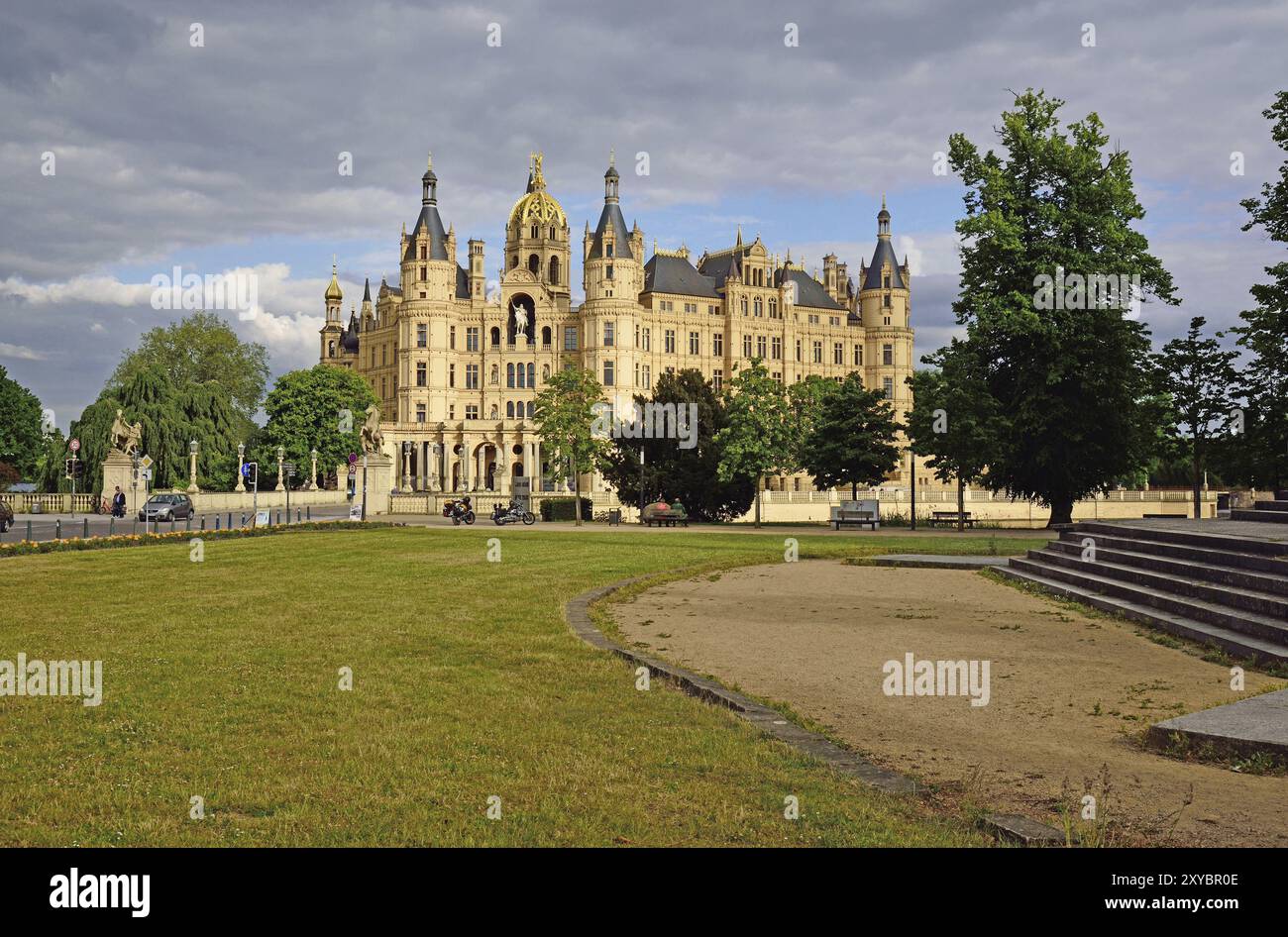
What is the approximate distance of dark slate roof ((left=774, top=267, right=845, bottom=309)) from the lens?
122688mm

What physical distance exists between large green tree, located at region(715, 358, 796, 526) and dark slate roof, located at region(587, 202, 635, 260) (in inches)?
2264

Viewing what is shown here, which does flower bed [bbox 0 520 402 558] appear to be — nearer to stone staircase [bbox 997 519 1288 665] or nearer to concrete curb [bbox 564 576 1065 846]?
concrete curb [bbox 564 576 1065 846]

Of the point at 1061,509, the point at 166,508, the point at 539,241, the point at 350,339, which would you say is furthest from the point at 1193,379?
the point at 350,339

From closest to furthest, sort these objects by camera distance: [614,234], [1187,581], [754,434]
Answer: [1187,581]
[754,434]
[614,234]

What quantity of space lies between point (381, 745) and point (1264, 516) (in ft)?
67.1

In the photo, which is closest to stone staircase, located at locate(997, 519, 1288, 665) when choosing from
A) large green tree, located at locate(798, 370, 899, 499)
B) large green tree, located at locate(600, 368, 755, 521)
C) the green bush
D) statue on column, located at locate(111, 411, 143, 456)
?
large green tree, located at locate(600, 368, 755, 521)

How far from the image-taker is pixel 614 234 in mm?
108312

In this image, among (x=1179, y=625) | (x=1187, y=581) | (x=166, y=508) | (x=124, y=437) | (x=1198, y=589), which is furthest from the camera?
(x=124, y=437)

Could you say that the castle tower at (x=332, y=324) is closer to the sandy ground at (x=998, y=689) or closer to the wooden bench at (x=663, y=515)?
the wooden bench at (x=663, y=515)

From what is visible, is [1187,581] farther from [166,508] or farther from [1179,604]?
[166,508]

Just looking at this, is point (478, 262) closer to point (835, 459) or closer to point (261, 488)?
point (261, 488)

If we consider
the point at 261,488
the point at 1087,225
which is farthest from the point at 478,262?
the point at 1087,225

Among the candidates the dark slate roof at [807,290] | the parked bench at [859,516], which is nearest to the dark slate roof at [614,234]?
the dark slate roof at [807,290]

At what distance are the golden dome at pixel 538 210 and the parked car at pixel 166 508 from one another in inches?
3248
